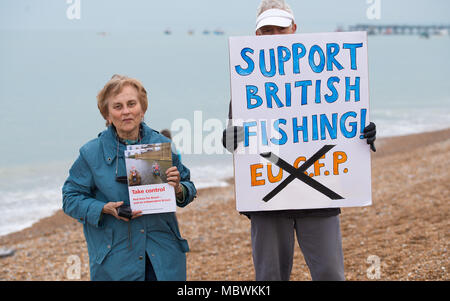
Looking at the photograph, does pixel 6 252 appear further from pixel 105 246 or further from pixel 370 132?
pixel 370 132

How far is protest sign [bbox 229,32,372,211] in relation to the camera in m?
3.20

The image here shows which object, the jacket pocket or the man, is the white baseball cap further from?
the jacket pocket

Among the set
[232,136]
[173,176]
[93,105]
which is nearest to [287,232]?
[232,136]

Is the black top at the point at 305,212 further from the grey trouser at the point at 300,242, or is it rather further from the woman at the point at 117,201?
the woman at the point at 117,201

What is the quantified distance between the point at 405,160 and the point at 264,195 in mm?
8735

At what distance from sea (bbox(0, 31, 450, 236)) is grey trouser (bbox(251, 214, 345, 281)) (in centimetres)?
211

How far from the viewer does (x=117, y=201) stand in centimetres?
288

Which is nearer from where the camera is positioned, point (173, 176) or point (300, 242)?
point (173, 176)

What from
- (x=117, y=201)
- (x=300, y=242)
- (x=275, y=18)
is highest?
(x=275, y=18)

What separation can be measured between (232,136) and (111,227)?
0.87 m

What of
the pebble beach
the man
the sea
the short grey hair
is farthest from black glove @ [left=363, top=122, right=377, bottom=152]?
the sea
